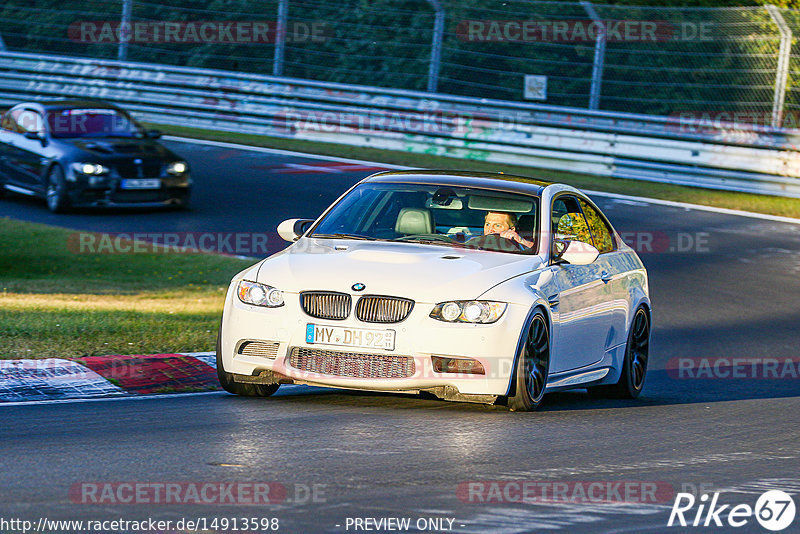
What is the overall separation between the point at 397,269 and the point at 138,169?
1143 centimetres

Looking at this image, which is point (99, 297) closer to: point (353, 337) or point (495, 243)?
point (495, 243)

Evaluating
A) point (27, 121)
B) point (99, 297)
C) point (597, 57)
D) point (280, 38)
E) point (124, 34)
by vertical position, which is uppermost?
point (597, 57)

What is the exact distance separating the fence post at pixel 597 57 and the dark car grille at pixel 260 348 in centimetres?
1600

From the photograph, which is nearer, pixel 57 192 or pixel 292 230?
pixel 292 230

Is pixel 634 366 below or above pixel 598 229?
below

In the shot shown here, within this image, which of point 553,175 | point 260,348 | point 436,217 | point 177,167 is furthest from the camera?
point 553,175

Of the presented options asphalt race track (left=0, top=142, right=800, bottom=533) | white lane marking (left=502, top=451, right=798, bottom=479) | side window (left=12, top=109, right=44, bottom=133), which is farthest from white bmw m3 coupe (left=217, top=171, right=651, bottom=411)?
side window (left=12, top=109, right=44, bottom=133)

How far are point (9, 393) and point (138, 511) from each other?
3167 mm

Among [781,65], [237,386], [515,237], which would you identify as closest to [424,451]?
[237,386]

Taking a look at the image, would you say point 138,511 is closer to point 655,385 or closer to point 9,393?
point 9,393

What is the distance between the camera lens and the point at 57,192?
749 inches

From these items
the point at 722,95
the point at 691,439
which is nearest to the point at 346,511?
the point at 691,439

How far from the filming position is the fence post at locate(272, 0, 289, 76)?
26969 millimetres

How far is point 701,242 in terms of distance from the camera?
17.9 meters
